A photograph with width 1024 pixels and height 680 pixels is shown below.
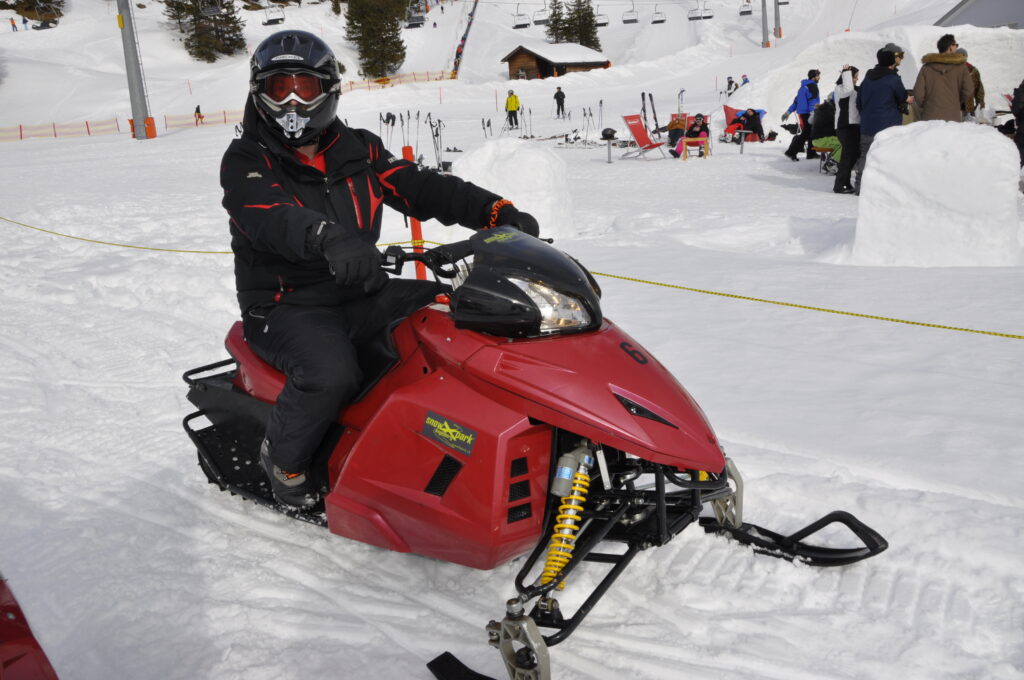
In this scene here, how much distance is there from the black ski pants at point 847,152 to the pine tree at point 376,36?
49145mm

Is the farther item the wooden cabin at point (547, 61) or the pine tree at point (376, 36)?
the pine tree at point (376, 36)

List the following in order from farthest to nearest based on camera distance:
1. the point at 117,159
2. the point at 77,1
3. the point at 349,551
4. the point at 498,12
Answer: the point at 498,12, the point at 77,1, the point at 117,159, the point at 349,551

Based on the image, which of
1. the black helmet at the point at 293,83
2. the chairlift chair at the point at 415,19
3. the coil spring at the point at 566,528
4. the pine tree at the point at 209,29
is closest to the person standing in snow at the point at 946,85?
the black helmet at the point at 293,83

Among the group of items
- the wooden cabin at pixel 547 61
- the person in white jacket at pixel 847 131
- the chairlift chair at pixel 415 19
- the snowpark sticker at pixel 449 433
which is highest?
the chairlift chair at pixel 415 19

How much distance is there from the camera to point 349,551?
9.86 ft

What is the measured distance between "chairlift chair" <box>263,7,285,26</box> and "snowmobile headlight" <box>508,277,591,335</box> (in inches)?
2246

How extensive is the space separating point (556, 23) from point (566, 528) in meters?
67.9

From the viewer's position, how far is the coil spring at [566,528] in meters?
2.23

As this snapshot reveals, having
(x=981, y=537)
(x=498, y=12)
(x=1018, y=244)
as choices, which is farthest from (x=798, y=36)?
(x=981, y=537)

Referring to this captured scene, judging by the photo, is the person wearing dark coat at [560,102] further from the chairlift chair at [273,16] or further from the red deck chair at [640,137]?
the chairlift chair at [273,16]

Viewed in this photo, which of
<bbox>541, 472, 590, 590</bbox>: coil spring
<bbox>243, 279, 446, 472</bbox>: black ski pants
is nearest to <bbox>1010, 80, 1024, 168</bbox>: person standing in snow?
<bbox>243, 279, 446, 472</bbox>: black ski pants

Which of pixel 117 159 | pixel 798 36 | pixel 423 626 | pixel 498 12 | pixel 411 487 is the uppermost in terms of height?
pixel 498 12

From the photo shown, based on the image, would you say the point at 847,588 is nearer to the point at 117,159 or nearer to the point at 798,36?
the point at 117,159

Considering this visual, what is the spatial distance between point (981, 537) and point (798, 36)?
54.6 meters
